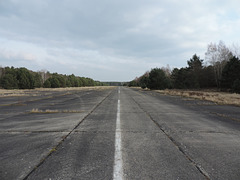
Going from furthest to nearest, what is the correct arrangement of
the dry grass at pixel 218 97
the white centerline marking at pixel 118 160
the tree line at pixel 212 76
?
the tree line at pixel 212 76, the dry grass at pixel 218 97, the white centerline marking at pixel 118 160

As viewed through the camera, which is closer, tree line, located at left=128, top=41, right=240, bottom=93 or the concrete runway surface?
the concrete runway surface

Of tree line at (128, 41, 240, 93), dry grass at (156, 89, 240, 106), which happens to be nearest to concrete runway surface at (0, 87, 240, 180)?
dry grass at (156, 89, 240, 106)

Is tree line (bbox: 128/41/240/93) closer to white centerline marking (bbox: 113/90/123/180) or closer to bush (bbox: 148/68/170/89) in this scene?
bush (bbox: 148/68/170/89)

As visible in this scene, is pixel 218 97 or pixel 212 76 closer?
pixel 218 97

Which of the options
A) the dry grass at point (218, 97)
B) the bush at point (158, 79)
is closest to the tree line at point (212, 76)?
the bush at point (158, 79)

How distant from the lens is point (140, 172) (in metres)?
2.55

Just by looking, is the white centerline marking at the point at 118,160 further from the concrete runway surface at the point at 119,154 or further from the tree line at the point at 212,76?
the tree line at the point at 212,76

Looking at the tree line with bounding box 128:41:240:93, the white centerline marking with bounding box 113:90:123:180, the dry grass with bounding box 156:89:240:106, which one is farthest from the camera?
the tree line with bounding box 128:41:240:93

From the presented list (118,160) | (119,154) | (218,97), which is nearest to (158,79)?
(218,97)

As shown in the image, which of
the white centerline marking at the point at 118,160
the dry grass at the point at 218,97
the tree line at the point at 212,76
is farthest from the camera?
the tree line at the point at 212,76

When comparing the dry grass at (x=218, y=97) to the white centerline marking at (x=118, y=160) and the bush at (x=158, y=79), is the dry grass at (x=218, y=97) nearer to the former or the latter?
the white centerline marking at (x=118, y=160)

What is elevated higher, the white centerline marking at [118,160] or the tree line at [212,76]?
the tree line at [212,76]

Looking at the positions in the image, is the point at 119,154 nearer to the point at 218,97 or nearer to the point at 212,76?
the point at 218,97

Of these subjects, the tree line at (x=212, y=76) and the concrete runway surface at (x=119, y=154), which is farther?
the tree line at (x=212, y=76)
